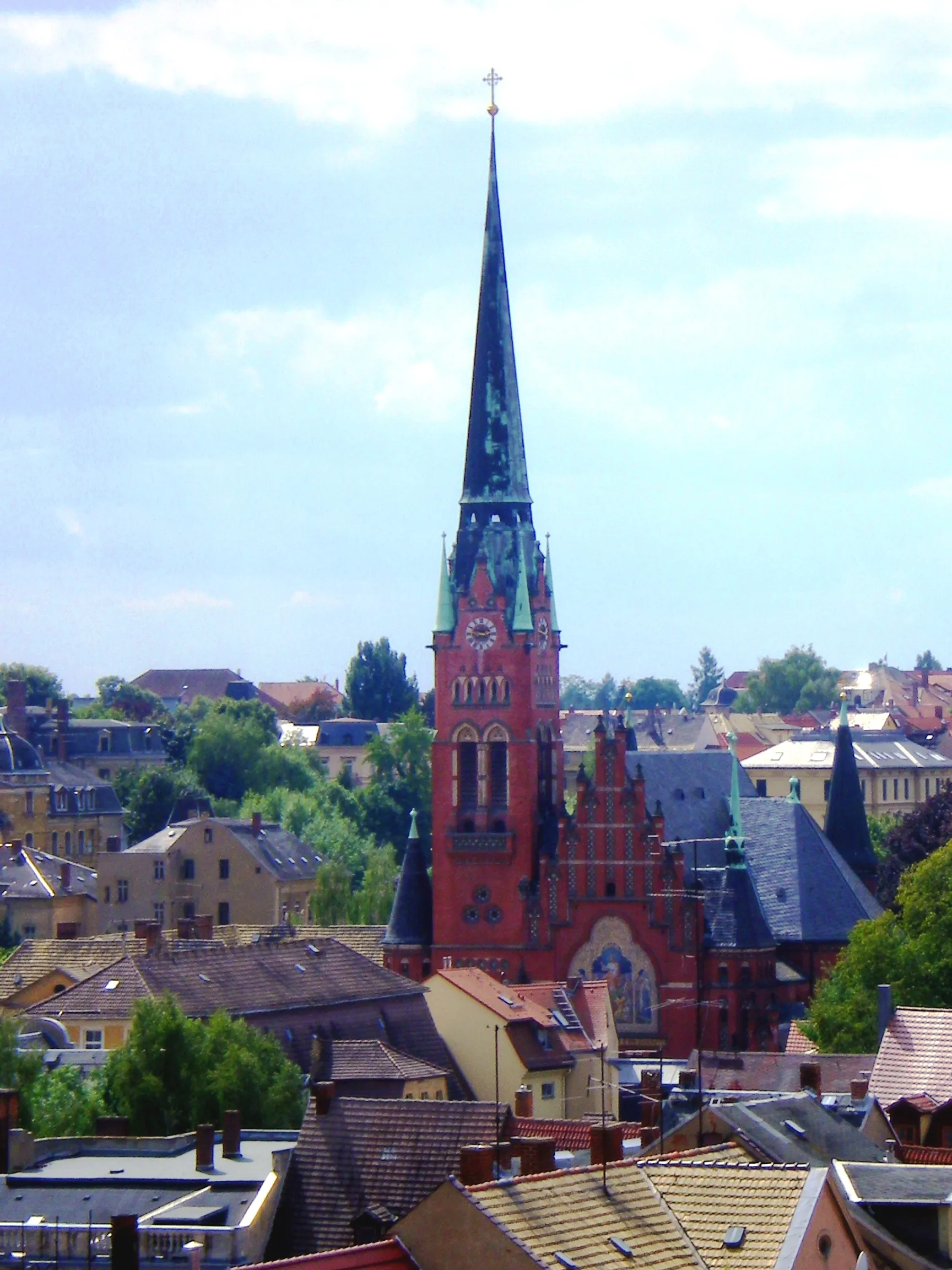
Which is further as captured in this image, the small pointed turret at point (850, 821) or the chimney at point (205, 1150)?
the small pointed turret at point (850, 821)

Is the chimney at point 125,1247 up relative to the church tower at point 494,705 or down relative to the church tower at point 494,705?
down

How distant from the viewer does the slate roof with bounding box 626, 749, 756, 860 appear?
371 ft

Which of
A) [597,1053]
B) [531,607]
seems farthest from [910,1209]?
[531,607]

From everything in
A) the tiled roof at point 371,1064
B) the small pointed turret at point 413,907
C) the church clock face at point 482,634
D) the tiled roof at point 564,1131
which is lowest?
the tiled roof at point 564,1131

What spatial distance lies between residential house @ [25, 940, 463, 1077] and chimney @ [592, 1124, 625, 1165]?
1537 inches

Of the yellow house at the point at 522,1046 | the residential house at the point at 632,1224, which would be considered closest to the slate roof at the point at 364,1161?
the residential house at the point at 632,1224

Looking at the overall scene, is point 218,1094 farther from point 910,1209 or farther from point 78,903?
point 78,903

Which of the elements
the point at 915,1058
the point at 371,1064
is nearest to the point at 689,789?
the point at 371,1064

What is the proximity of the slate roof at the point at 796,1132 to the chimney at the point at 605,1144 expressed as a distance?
537 centimetres

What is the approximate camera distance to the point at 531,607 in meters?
114

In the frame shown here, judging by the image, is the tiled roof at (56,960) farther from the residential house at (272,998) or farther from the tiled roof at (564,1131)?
the tiled roof at (564,1131)

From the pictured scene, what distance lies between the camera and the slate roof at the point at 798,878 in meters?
112

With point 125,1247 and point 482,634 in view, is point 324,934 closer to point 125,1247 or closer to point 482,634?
point 482,634

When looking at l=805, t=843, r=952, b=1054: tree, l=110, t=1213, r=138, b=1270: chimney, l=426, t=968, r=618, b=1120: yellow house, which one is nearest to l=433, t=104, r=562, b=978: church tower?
l=426, t=968, r=618, b=1120: yellow house
